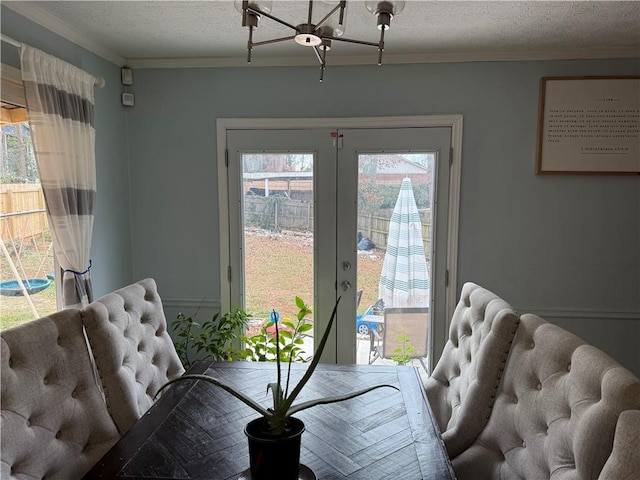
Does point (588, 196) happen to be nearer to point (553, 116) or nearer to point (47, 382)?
point (553, 116)

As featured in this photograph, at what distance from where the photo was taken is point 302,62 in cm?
279

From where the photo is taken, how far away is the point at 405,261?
2881mm

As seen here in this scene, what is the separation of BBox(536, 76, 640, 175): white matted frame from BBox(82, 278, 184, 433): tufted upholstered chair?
240 centimetres

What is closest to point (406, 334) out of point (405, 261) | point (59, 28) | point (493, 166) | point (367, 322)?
point (367, 322)

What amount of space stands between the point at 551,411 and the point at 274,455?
77cm

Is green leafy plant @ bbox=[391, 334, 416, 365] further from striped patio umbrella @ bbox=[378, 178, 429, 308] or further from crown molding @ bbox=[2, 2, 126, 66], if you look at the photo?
crown molding @ bbox=[2, 2, 126, 66]

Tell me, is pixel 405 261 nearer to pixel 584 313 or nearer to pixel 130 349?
pixel 584 313

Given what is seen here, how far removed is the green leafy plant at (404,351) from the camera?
2957 millimetres

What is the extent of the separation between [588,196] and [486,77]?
0.97 metres

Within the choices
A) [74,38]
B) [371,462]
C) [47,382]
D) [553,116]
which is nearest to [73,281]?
[47,382]

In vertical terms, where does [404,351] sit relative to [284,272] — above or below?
below

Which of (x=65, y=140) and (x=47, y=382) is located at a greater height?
(x=65, y=140)

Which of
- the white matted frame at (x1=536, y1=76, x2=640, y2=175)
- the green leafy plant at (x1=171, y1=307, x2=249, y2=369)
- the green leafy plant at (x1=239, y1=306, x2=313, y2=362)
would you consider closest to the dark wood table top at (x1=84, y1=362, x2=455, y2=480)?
the green leafy plant at (x1=239, y1=306, x2=313, y2=362)

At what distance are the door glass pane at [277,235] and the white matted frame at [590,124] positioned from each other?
1.47 metres
